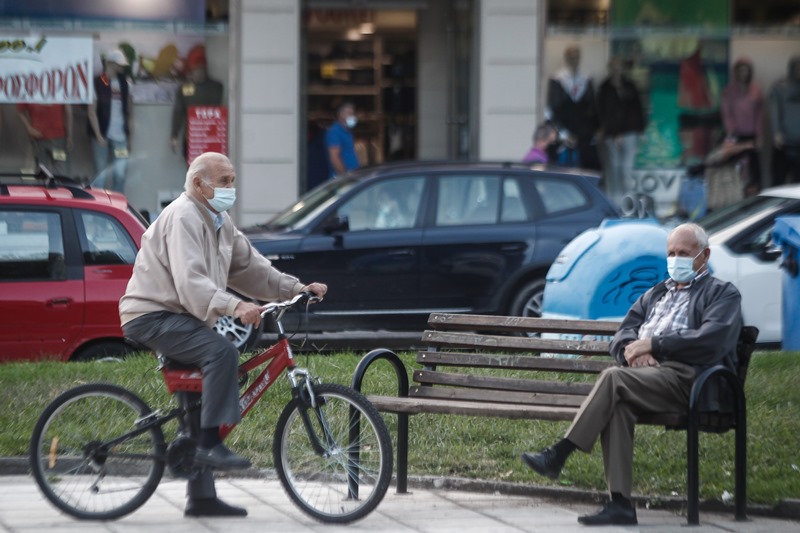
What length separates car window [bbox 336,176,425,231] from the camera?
39.7ft

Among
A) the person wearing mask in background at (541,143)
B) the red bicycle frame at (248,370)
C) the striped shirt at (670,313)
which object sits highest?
the person wearing mask in background at (541,143)

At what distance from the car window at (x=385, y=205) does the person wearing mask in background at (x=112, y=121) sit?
17.8 ft

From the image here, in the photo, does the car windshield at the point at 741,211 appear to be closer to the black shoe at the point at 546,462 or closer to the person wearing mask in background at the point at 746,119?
the person wearing mask in background at the point at 746,119

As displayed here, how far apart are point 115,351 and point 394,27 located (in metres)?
9.58

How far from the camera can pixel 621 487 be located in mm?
6293

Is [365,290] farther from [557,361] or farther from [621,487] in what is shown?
[621,487]

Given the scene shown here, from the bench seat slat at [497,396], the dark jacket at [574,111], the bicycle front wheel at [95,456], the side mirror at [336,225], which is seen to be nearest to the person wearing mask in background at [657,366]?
the bench seat slat at [497,396]

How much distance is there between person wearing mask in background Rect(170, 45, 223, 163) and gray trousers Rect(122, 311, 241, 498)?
10.8 metres

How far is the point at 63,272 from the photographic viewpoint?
9797mm

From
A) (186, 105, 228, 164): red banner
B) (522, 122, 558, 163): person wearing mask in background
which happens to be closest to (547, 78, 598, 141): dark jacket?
(522, 122, 558, 163): person wearing mask in background

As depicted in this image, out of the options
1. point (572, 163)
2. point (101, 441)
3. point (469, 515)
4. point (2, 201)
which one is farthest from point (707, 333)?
point (572, 163)

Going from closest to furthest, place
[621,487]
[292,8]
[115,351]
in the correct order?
[621,487] → [115,351] → [292,8]

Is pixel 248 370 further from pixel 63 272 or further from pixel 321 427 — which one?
pixel 63 272

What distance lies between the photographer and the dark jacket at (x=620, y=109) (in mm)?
17359
